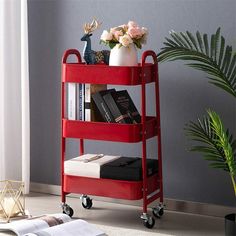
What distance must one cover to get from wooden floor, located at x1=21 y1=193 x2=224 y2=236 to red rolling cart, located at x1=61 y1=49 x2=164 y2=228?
0.09 metres

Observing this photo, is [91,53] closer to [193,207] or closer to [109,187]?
[109,187]

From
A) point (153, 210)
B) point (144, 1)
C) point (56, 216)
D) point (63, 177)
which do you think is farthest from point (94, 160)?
point (144, 1)

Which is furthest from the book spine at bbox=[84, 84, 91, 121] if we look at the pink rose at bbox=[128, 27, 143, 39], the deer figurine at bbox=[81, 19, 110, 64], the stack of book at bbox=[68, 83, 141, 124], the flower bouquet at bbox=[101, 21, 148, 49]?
the pink rose at bbox=[128, 27, 143, 39]

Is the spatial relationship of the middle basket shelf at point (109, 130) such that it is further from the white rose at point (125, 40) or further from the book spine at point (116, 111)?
the white rose at point (125, 40)

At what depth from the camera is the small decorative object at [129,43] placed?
10.2 ft

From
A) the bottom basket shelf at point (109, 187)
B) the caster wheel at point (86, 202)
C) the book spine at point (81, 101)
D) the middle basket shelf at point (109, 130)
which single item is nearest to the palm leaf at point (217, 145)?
the middle basket shelf at point (109, 130)

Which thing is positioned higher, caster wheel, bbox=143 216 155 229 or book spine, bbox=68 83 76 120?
book spine, bbox=68 83 76 120

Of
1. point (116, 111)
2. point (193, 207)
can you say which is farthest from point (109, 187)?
point (193, 207)

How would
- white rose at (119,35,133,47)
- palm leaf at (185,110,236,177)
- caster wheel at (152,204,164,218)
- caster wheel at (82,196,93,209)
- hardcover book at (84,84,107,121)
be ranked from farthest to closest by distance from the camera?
caster wheel at (82,196,93,209)
caster wheel at (152,204,164,218)
hardcover book at (84,84,107,121)
white rose at (119,35,133,47)
palm leaf at (185,110,236,177)

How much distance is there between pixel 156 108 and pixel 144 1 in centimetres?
64

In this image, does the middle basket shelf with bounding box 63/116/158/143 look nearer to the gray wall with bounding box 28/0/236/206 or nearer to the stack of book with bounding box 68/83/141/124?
the stack of book with bounding box 68/83/141/124

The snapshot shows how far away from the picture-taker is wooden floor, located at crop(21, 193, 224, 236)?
314 centimetres

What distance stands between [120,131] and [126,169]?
201mm

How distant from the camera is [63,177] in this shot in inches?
132
